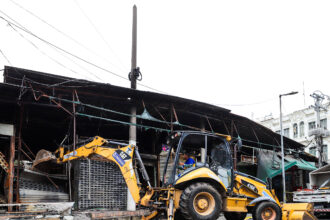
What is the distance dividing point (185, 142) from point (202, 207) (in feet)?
6.44

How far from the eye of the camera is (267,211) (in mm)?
11430

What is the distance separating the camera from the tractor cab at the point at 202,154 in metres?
10.7

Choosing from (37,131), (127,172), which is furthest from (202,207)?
(37,131)

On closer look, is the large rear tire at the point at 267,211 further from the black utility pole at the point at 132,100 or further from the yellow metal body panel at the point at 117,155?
the black utility pole at the point at 132,100

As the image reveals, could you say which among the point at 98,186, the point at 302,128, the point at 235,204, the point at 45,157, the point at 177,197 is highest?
the point at 302,128

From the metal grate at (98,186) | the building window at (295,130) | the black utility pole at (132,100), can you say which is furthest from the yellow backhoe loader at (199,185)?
the building window at (295,130)

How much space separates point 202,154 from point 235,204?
5.78ft

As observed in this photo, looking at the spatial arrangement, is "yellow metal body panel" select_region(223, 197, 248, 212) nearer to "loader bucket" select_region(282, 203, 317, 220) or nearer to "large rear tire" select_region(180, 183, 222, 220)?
"large rear tire" select_region(180, 183, 222, 220)

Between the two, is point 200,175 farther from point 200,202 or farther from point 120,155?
point 120,155

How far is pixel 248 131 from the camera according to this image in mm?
26578

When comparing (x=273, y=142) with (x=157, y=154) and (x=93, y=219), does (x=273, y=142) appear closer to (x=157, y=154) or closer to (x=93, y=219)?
(x=157, y=154)

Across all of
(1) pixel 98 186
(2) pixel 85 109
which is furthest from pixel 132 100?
(1) pixel 98 186

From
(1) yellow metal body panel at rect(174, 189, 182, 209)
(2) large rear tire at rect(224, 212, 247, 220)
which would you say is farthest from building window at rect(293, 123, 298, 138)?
(1) yellow metal body panel at rect(174, 189, 182, 209)

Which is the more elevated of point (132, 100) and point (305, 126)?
point (305, 126)
